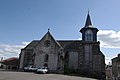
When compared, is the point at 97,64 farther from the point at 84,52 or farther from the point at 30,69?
the point at 30,69

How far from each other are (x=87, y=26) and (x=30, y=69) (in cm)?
2010

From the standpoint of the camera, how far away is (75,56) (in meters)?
44.3

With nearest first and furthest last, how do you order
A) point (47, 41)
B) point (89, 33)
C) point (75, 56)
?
1. point (47, 41)
2. point (89, 33)
3. point (75, 56)

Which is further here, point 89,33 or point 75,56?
point 75,56

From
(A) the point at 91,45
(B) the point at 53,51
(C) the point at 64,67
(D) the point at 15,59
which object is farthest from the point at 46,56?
(D) the point at 15,59

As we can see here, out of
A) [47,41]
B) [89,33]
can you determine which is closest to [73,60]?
[89,33]

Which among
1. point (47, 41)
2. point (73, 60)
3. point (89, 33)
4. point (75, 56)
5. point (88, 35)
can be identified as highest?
point (89, 33)

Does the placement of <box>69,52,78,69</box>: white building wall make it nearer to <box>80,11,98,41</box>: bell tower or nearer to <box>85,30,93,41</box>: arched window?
<box>80,11,98,41</box>: bell tower

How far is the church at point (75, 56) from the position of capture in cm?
4028

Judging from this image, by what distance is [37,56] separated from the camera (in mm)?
42750

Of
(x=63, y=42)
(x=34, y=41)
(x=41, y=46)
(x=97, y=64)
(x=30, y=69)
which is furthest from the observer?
(x=34, y=41)

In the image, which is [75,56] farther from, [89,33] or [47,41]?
[47,41]

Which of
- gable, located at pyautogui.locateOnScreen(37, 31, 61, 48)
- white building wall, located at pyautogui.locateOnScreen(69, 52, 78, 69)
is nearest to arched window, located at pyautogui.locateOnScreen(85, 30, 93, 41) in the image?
white building wall, located at pyautogui.locateOnScreen(69, 52, 78, 69)

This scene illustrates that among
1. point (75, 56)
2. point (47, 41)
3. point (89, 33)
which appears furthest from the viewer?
point (75, 56)
